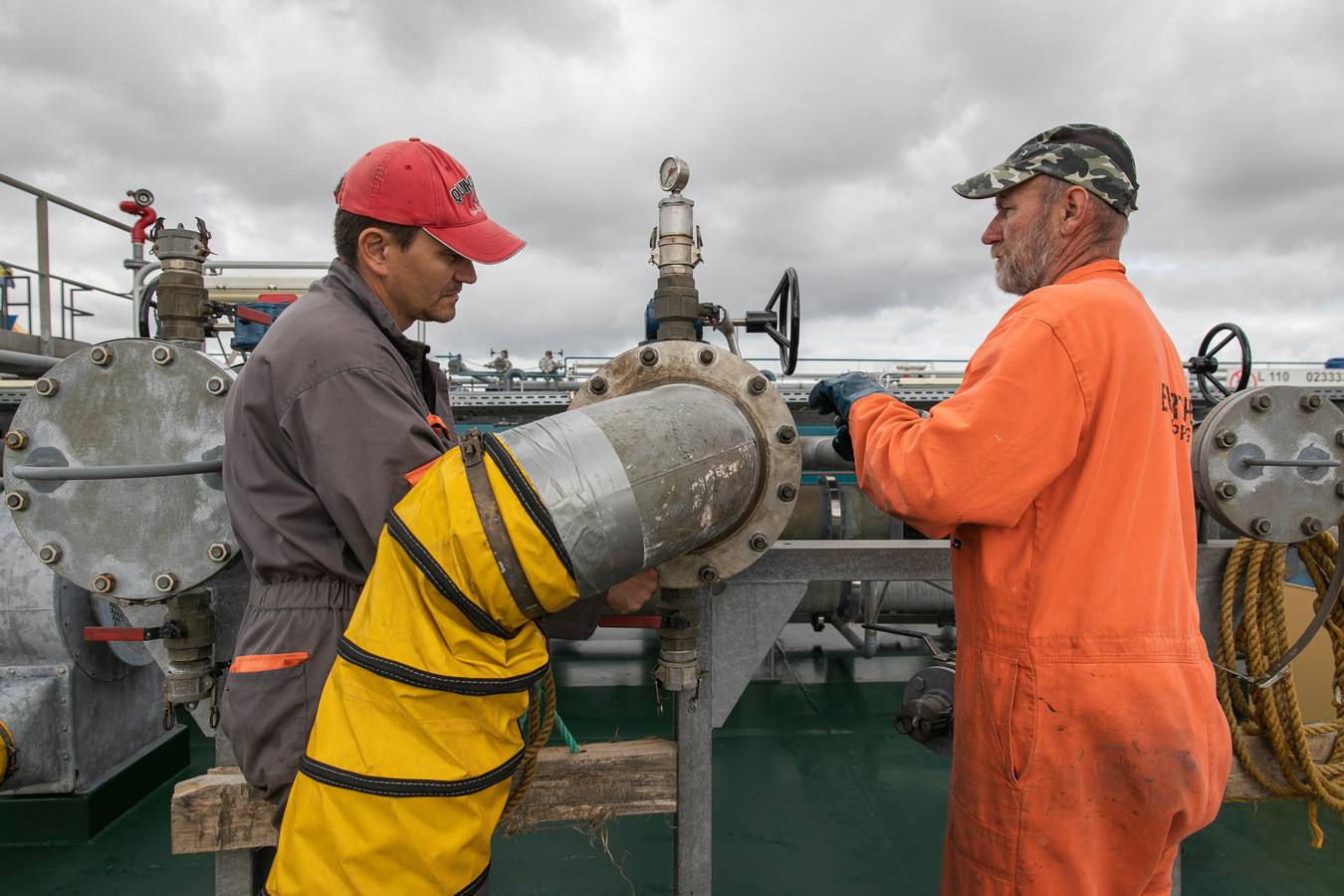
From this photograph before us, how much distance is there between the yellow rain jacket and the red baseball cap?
563mm

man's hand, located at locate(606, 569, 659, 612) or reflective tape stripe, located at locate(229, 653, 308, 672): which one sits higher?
man's hand, located at locate(606, 569, 659, 612)

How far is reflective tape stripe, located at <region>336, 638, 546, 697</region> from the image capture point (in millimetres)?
895

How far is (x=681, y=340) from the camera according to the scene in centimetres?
152

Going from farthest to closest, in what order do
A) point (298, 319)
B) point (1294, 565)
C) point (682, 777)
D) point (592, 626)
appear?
point (1294, 565) → point (682, 777) → point (592, 626) → point (298, 319)

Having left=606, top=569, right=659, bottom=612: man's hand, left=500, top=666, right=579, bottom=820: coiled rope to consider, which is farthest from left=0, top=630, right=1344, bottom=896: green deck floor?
left=606, top=569, right=659, bottom=612: man's hand

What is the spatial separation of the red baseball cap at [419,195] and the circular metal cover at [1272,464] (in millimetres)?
1778

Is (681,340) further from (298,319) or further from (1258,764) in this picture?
(1258,764)

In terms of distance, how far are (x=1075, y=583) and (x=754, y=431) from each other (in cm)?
65

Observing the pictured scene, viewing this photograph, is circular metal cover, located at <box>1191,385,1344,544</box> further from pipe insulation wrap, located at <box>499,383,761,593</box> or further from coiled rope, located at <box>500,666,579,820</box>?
coiled rope, located at <box>500,666,579,820</box>

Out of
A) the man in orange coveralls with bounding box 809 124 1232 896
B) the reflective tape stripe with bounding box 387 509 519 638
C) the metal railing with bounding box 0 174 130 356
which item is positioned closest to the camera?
the reflective tape stripe with bounding box 387 509 519 638

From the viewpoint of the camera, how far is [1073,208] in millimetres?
1382

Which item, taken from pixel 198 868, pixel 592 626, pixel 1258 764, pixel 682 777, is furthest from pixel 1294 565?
pixel 198 868

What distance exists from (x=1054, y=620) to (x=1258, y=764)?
4.47 feet

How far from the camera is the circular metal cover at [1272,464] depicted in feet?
5.61
